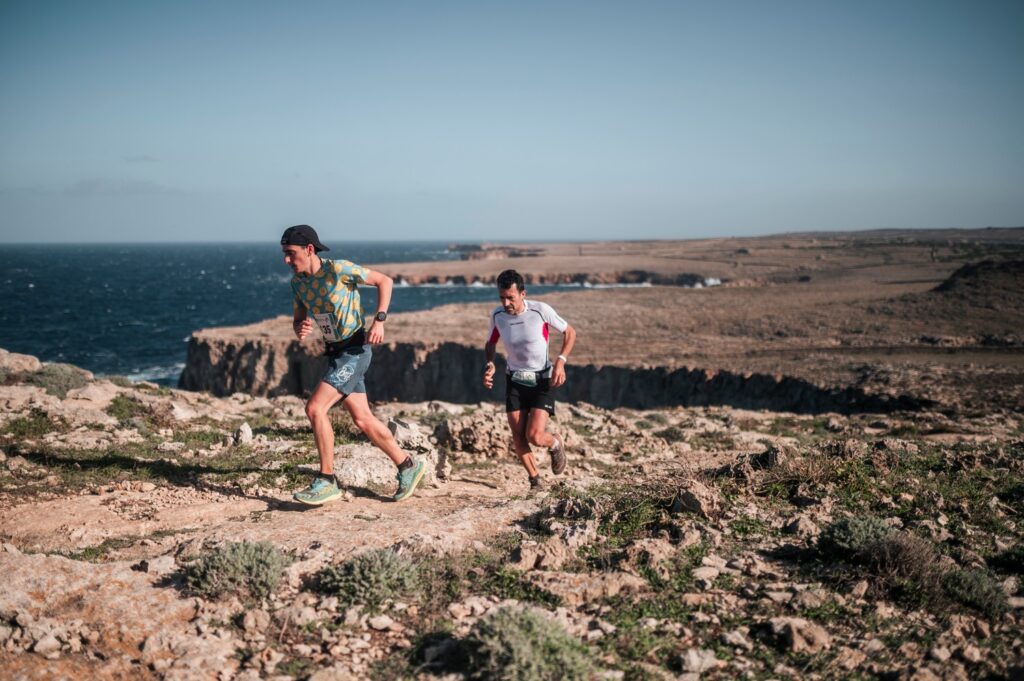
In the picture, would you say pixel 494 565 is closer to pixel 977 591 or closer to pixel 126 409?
pixel 977 591

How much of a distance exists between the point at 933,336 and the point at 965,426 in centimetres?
2206

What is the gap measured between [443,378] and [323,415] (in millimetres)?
25904

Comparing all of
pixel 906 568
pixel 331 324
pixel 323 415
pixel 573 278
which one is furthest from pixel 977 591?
pixel 573 278

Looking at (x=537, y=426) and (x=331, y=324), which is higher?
(x=331, y=324)

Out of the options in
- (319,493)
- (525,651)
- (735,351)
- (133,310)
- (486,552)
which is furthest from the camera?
(133,310)

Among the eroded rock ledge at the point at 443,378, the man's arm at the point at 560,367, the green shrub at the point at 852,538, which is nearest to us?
the green shrub at the point at 852,538

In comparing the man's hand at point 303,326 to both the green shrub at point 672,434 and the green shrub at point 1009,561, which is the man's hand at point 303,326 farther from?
the green shrub at point 672,434

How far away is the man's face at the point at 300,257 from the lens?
5367 millimetres

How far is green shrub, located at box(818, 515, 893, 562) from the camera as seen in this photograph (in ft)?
14.3

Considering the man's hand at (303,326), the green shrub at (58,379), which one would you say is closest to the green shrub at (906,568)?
the man's hand at (303,326)

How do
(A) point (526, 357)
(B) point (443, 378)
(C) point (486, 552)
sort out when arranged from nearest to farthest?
(C) point (486, 552) < (A) point (526, 357) < (B) point (443, 378)

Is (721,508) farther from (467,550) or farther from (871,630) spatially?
(467,550)

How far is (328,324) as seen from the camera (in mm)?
5516

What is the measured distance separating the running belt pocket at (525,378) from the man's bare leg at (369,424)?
1334 millimetres
